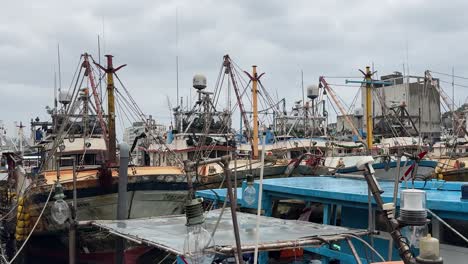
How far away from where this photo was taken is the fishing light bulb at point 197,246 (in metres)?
3.88

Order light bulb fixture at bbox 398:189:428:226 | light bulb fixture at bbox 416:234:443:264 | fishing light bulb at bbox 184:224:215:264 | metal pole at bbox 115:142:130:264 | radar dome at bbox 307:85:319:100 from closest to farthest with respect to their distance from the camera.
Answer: light bulb fixture at bbox 416:234:443:264 < light bulb fixture at bbox 398:189:428:226 < fishing light bulb at bbox 184:224:215:264 < metal pole at bbox 115:142:130:264 < radar dome at bbox 307:85:319:100

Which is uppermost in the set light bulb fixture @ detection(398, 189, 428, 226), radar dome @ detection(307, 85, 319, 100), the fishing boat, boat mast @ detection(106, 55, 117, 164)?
radar dome @ detection(307, 85, 319, 100)

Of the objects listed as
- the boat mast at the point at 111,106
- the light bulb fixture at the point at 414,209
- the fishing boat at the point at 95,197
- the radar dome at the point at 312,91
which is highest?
the radar dome at the point at 312,91

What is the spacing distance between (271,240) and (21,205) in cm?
1168

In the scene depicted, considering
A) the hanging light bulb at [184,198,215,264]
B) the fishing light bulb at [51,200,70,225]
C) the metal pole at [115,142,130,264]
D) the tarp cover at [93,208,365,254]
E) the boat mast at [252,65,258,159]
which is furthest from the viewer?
the boat mast at [252,65,258,159]

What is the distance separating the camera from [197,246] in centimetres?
394

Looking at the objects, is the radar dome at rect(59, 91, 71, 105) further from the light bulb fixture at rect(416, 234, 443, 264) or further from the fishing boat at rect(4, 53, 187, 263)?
the light bulb fixture at rect(416, 234, 443, 264)

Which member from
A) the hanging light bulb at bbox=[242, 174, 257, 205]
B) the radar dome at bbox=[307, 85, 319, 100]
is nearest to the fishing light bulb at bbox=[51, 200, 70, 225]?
the hanging light bulb at bbox=[242, 174, 257, 205]

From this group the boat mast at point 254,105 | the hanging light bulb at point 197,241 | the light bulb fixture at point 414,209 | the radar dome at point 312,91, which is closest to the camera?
the light bulb fixture at point 414,209

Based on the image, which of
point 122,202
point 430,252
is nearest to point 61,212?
point 122,202

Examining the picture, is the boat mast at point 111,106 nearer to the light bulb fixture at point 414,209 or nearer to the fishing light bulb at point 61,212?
the fishing light bulb at point 61,212

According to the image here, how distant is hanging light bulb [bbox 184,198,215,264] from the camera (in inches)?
147

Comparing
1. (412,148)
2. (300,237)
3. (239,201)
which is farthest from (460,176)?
(300,237)

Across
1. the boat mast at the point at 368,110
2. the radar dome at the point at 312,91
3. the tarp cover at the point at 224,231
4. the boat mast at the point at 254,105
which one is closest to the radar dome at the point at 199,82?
the boat mast at the point at 254,105
